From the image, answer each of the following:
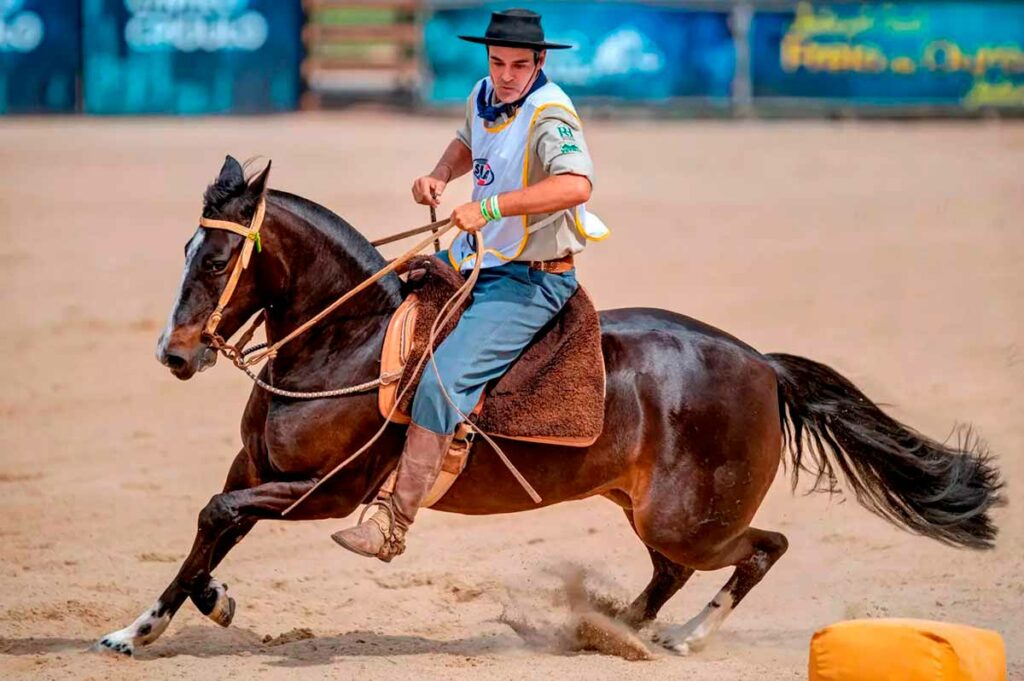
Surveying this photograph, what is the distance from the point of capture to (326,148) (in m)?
17.2

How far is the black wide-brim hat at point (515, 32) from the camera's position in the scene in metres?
5.31

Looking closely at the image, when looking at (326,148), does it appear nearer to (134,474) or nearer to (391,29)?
(391,29)

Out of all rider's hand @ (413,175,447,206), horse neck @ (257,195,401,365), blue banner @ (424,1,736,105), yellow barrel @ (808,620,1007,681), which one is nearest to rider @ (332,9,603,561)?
rider's hand @ (413,175,447,206)

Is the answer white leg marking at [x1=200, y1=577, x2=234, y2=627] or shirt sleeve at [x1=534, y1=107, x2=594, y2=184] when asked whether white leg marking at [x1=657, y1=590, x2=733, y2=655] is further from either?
shirt sleeve at [x1=534, y1=107, x2=594, y2=184]

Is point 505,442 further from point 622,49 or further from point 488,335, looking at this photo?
point 622,49

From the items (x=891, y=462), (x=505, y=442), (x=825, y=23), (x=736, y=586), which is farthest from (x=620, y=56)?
(x=505, y=442)

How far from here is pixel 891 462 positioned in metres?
6.21

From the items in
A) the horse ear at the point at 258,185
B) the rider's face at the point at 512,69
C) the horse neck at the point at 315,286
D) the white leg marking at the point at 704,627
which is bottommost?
the white leg marking at the point at 704,627

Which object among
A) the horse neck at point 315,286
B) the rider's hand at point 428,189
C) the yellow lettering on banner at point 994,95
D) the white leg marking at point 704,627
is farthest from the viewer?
the yellow lettering on banner at point 994,95

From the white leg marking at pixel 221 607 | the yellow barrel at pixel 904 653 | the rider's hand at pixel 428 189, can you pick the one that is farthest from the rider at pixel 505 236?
the yellow barrel at pixel 904 653

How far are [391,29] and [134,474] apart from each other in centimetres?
1192

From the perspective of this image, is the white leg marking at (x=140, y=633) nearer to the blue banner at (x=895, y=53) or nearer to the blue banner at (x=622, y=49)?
the blue banner at (x=622, y=49)

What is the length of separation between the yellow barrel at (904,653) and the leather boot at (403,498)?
153 centimetres

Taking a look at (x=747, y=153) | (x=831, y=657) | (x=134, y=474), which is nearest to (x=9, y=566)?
(x=134, y=474)
